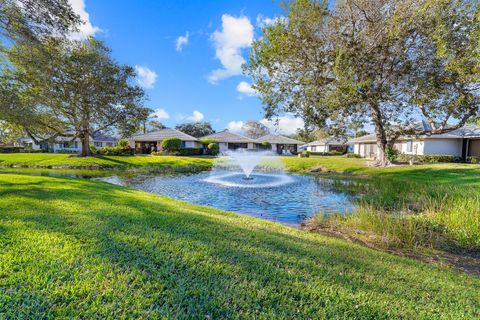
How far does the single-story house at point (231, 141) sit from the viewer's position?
44.1 metres

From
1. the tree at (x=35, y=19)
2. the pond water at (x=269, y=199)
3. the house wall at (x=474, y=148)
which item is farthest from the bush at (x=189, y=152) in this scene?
the house wall at (x=474, y=148)

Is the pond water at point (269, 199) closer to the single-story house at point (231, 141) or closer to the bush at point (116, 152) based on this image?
the bush at point (116, 152)

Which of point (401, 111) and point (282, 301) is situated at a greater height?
point (401, 111)

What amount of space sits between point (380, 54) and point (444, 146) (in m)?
19.4

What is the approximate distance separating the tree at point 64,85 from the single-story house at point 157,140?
45.1ft

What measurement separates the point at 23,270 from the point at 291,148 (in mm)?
49832

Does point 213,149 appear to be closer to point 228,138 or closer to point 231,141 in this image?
point 231,141

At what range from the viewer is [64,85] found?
10.9m

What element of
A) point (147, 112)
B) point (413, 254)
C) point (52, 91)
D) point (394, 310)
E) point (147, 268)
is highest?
point (147, 112)

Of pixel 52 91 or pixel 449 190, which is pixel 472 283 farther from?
pixel 52 91

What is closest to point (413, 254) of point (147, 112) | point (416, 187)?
point (416, 187)

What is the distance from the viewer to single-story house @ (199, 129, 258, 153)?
145 ft

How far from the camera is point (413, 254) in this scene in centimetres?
531

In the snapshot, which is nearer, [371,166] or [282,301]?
[282,301]
